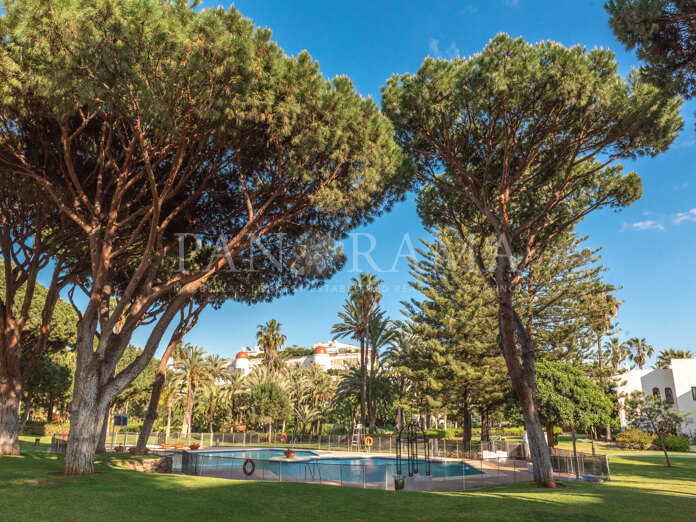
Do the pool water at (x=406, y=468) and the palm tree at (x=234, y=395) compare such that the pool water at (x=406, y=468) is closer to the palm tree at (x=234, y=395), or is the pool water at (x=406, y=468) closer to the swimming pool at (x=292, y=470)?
the swimming pool at (x=292, y=470)

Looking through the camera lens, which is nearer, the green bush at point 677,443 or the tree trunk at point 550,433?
the tree trunk at point 550,433

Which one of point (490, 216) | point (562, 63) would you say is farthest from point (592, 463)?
point (562, 63)

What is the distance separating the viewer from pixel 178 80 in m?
9.37

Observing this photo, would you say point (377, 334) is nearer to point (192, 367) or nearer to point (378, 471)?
point (192, 367)

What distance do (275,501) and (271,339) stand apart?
A: 46.8 metres

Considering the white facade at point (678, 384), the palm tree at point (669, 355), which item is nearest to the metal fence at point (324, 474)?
the white facade at point (678, 384)

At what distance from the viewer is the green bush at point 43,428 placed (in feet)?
119

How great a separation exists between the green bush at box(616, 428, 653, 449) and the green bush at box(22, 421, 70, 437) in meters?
43.1

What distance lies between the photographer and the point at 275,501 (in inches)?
377

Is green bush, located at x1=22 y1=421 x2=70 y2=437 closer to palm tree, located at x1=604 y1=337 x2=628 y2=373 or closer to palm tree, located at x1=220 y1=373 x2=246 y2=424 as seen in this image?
palm tree, located at x1=220 y1=373 x2=246 y2=424

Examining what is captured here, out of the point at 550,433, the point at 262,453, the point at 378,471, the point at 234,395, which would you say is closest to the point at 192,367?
the point at 234,395

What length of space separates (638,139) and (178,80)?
12.0 m

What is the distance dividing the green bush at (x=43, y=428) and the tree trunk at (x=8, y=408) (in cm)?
2622

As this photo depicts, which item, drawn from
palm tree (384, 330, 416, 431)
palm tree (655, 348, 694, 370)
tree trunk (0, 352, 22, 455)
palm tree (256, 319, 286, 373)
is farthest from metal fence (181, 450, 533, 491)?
palm tree (655, 348, 694, 370)
